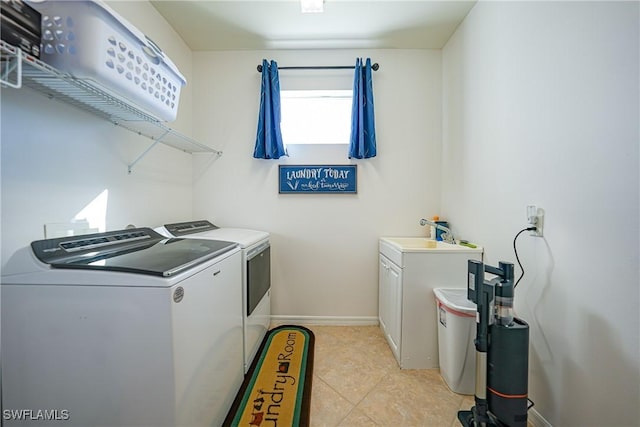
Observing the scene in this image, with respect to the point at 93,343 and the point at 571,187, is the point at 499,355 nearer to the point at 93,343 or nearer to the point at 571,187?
the point at 571,187

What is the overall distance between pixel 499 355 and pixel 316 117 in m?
2.27

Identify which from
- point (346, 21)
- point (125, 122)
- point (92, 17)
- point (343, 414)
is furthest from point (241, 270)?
point (346, 21)

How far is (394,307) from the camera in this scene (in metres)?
1.76

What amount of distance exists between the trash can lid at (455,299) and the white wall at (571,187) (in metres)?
0.26

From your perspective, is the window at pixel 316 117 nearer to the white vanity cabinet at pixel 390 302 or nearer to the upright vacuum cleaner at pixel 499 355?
the white vanity cabinet at pixel 390 302

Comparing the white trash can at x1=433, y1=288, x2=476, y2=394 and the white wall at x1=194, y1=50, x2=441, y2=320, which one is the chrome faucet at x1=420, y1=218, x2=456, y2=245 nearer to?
the white wall at x1=194, y1=50, x2=441, y2=320

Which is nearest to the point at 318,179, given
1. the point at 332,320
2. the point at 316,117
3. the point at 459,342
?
the point at 316,117

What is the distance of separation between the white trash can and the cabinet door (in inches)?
11.0

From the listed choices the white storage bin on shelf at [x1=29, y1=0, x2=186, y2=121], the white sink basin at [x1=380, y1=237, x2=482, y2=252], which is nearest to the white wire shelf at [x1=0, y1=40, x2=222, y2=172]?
the white storage bin on shelf at [x1=29, y1=0, x2=186, y2=121]

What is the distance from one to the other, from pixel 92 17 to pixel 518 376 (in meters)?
2.33

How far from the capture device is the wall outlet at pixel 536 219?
1188 millimetres

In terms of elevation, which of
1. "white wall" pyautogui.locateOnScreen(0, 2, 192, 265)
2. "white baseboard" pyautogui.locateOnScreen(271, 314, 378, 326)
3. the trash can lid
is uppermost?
"white wall" pyautogui.locateOnScreen(0, 2, 192, 265)

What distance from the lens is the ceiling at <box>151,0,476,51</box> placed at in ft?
5.74

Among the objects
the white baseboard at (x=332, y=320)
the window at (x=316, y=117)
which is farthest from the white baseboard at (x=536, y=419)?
the window at (x=316, y=117)
